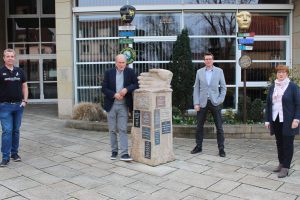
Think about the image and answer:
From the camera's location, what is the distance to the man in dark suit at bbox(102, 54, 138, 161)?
682 cm

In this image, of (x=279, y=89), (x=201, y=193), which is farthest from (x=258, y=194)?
(x=279, y=89)

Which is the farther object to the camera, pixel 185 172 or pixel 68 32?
pixel 68 32

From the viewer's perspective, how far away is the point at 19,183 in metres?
5.74

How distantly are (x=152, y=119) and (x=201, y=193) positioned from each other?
166 cm

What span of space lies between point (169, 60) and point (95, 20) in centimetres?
268

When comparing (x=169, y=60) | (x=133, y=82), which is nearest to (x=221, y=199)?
(x=133, y=82)

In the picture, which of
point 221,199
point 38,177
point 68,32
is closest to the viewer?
point 221,199

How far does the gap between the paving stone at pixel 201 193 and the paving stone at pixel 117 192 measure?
715mm

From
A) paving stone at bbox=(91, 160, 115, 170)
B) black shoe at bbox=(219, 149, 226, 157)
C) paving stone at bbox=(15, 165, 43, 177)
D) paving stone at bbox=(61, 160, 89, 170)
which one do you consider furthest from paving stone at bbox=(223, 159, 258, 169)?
paving stone at bbox=(15, 165, 43, 177)

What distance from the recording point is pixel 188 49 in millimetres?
11188

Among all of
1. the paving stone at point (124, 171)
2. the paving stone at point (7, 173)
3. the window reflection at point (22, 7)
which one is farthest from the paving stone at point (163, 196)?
the window reflection at point (22, 7)

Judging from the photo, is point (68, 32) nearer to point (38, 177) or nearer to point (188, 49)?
point (188, 49)

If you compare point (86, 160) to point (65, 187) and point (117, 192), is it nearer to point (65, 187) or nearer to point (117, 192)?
point (65, 187)

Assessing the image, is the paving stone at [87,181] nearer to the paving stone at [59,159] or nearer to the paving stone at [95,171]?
the paving stone at [95,171]
